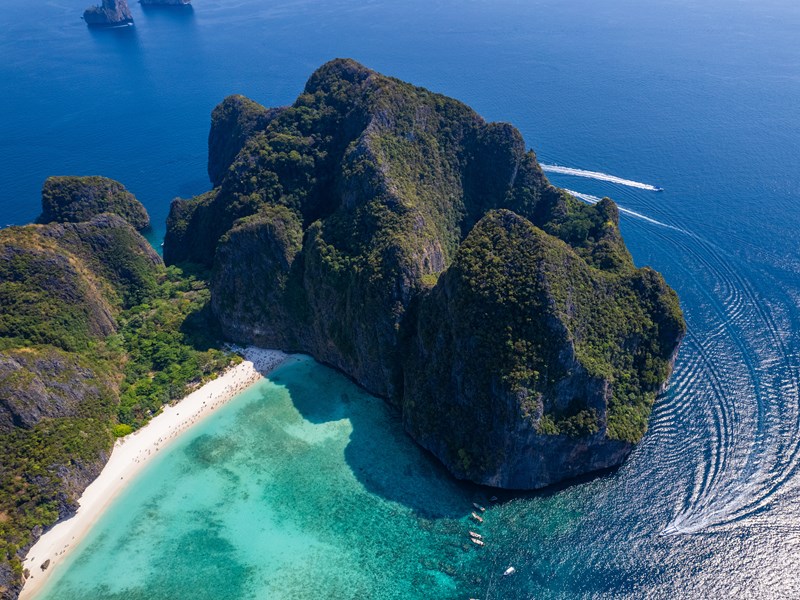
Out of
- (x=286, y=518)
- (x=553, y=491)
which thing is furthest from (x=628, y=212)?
(x=286, y=518)

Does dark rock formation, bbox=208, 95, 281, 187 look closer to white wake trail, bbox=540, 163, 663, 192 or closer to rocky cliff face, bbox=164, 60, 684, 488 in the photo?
rocky cliff face, bbox=164, 60, 684, 488

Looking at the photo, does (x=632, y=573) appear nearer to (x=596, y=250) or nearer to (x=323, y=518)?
(x=323, y=518)

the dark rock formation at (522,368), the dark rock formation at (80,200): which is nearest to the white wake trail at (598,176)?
the dark rock formation at (522,368)

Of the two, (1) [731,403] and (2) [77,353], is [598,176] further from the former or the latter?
(2) [77,353]

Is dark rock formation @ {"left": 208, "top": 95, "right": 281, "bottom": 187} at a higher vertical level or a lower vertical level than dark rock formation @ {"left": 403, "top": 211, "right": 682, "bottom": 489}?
higher

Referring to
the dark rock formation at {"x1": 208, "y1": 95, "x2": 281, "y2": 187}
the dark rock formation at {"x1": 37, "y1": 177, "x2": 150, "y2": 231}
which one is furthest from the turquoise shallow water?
the dark rock formation at {"x1": 208, "y1": 95, "x2": 281, "y2": 187}

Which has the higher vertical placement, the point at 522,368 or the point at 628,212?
the point at 522,368

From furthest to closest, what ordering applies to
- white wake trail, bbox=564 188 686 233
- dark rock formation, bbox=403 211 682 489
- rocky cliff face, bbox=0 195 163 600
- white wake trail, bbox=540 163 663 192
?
white wake trail, bbox=540 163 663 192, white wake trail, bbox=564 188 686 233, dark rock formation, bbox=403 211 682 489, rocky cliff face, bbox=0 195 163 600
